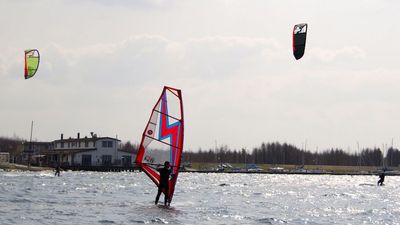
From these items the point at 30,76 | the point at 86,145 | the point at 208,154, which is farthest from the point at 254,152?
the point at 30,76

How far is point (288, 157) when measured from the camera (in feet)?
601

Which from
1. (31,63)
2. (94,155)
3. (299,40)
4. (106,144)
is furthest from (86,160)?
(299,40)

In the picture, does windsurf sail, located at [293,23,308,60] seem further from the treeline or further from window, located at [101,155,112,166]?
the treeline

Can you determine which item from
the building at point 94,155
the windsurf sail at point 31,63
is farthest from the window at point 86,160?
the windsurf sail at point 31,63

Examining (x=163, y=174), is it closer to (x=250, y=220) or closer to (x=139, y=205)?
(x=139, y=205)

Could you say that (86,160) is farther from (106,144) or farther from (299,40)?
(299,40)

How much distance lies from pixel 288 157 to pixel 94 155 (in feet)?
302

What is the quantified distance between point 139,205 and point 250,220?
15.8 feet

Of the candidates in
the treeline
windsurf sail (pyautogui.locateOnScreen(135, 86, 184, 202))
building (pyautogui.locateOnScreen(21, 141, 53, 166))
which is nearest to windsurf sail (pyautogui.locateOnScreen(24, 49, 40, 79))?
windsurf sail (pyautogui.locateOnScreen(135, 86, 184, 202))

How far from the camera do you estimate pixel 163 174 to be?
25.1 meters

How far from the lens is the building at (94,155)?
97250 millimetres

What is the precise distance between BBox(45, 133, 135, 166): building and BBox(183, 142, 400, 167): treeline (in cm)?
7166

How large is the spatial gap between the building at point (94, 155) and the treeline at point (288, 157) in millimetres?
71663

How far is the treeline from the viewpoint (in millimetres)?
177625
